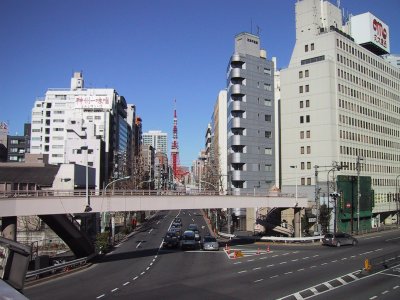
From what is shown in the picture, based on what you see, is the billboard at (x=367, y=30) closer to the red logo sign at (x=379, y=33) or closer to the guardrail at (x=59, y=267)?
the red logo sign at (x=379, y=33)

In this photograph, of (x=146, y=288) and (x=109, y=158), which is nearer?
(x=146, y=288)

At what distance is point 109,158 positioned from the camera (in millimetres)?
136000

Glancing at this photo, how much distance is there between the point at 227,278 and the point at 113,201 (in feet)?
51.7

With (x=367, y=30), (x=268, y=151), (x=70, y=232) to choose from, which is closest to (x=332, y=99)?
(x=268, y=151)

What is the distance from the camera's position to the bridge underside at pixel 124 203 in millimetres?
35156

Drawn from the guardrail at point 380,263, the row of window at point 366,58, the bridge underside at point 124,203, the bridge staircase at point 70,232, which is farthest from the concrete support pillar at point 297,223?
the row of window at point 366,58

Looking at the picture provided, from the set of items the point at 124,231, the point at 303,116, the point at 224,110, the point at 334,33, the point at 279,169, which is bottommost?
the point at 124,231

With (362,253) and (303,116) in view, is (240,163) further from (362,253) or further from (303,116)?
(362,253)

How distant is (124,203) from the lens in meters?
42.3

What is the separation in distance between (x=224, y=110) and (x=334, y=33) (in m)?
46.2

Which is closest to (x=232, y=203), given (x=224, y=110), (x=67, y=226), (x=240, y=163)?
(x=67, y=226)

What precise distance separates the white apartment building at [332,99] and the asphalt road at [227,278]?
39.7 m

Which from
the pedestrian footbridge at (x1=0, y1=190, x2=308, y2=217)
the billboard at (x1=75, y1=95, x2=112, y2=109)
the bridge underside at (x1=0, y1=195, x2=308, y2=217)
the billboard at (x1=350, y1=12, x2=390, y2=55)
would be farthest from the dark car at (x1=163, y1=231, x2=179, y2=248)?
the billboard at (x1=75, y1=95, x2=112, y2=109)

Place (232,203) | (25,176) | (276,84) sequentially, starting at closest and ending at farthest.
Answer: (232,203), (25,176), (276,84)
